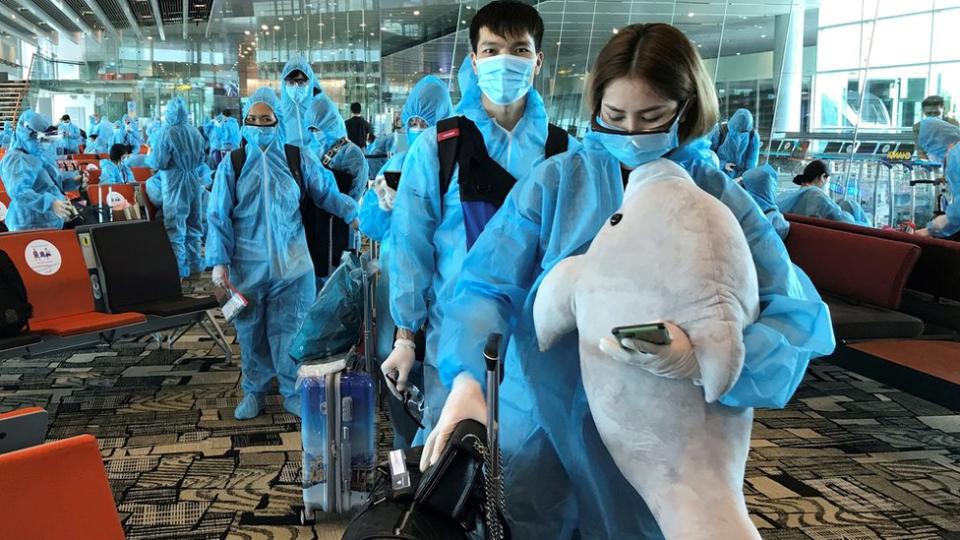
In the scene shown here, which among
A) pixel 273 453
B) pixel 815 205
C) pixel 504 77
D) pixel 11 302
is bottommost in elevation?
pixel 273 453

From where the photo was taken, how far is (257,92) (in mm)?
4316

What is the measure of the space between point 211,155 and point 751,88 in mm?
8791

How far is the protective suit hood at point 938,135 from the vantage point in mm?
7137

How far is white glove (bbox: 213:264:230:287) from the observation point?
3993 millimetres

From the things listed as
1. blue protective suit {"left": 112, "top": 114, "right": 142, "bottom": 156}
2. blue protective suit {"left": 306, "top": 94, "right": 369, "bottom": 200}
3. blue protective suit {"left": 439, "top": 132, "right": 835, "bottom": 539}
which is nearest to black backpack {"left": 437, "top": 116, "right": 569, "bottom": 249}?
blue protective suit {"left": 439, "top": 132, "right": 835, "bottom": 539}

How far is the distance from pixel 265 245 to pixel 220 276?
26 cm

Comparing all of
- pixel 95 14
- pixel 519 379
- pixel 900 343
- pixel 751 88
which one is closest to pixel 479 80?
pixel 519 379

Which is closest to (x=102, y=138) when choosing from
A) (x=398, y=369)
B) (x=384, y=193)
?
(x=384, y=193)

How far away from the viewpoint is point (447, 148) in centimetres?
224

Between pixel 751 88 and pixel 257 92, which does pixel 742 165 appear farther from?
pixel 257 92

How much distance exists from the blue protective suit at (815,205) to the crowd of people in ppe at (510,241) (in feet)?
6.25

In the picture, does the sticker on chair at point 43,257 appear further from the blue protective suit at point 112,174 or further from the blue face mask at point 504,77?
the blue protective suit at point 112,174

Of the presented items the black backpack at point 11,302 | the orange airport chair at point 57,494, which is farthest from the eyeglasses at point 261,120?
the orange airport chair at point 57,494

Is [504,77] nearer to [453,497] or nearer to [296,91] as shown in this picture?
[453,497]
